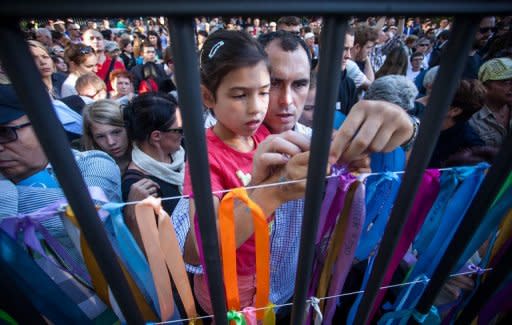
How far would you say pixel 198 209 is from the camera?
1.33 feet

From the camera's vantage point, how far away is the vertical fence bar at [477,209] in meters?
0.44

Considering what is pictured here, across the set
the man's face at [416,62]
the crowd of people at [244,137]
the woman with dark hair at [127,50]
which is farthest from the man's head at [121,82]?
the man's face at [416,62]

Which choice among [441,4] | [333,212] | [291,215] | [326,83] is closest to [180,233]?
[291,215]

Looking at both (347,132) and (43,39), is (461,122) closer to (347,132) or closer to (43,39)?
(347,132)

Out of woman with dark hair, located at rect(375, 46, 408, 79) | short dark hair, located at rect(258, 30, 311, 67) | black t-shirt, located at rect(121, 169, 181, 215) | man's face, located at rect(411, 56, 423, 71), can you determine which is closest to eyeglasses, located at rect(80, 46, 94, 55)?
black t-shirt, located at rect(121, 169, 181, 215)

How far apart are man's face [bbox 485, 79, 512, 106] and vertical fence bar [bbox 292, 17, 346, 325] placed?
98.5 inches

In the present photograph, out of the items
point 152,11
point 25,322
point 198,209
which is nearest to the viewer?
point 152,11

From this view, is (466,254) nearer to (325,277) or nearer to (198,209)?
(325,277)

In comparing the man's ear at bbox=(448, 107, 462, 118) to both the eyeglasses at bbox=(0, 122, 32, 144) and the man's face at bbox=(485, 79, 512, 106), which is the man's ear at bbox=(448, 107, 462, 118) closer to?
the man's face at bbox=(485, 79, 512, 106)

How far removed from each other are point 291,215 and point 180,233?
33 centimetres

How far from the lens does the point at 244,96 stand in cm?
88

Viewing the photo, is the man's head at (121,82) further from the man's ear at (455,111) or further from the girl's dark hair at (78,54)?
the man's ear at (455,111)

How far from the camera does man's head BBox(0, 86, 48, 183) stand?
114 centimetres

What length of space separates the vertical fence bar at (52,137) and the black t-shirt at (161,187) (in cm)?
108
